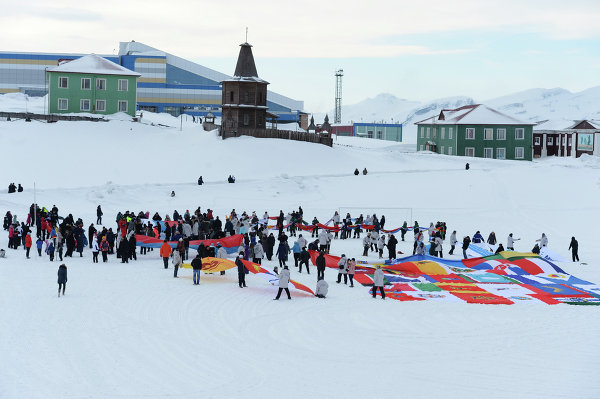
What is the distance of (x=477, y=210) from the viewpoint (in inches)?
1930

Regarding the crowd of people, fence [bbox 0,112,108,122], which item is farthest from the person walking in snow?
fence [bbox 0,112,108,122]

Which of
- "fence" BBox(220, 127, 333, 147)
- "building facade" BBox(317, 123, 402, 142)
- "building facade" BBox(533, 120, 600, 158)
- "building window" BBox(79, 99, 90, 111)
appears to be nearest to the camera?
"fence" BBox(220, 127, 333, 147)

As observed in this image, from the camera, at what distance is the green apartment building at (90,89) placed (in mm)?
70812

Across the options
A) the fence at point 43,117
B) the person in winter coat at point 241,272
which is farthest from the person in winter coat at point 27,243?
the fence at point 43,117

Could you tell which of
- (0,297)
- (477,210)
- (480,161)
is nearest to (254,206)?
(477,210)

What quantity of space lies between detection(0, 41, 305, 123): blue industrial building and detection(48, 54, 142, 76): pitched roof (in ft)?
56.2

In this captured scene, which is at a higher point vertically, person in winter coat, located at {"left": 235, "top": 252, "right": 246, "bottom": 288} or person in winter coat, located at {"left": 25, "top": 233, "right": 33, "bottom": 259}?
person in winter coat, located at {"left": 25, "top": 233, "right": 33, "bottom": 259}

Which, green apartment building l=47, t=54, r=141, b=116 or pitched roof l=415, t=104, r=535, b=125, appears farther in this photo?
pitched roof l=415, t=104, r=535, b=125

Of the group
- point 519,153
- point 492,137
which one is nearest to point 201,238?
point 492,137

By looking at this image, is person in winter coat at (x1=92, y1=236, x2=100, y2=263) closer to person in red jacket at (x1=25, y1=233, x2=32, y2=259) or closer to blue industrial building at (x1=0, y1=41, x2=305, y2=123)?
person in red jacket at (x1=25, y1=233, x2=32, y2=259)

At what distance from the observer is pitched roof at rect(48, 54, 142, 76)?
234 ft

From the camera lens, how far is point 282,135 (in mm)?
67250

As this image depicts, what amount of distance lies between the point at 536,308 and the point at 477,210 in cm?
2611

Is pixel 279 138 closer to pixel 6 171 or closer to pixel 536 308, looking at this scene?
pixel 6 171
